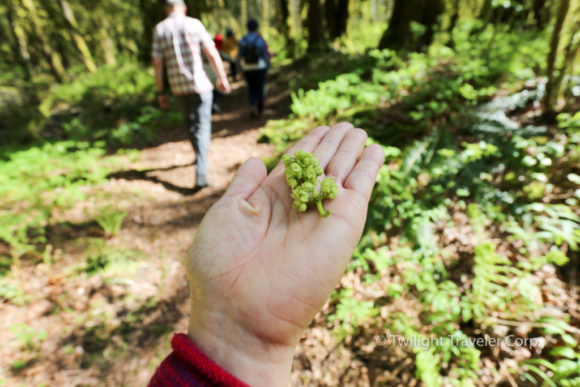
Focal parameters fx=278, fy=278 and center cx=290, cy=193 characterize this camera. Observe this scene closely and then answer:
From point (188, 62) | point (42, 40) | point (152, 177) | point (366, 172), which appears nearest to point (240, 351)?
point (366, 172)

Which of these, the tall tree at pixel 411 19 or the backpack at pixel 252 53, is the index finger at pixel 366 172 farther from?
the tall tree at pixel 411 19

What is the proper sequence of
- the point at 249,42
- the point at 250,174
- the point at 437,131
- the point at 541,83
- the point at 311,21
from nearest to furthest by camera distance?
the point at 250,174 < the point at 437,131 < the point at 541,83 < the point at 249,42 < the point at 311,21

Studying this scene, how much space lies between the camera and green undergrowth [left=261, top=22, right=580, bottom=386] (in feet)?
8.19

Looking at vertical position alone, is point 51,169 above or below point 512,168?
below

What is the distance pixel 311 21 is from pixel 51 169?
10.4m

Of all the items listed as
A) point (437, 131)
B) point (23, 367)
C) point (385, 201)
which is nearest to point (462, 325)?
point (385, 201)

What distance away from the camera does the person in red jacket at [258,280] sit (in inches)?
57.0

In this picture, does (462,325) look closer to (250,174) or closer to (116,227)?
(250,174)

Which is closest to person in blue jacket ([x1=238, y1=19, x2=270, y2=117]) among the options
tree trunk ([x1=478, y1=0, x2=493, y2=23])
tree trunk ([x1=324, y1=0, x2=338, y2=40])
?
tree trunk ([x1=478, y1=0, x2=493, y2=23])

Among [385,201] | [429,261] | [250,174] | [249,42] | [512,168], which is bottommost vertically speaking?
[429,261]

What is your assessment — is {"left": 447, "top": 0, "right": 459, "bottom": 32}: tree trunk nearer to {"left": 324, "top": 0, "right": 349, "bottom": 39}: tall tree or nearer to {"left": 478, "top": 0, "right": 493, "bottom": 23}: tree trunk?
{"left": 478, "top": 0, "right": 493, "bottom": 23}: tree trunk

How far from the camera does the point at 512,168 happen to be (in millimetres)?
3758

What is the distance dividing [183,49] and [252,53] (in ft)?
11.0

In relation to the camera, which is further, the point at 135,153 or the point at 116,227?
the point at 135,153
